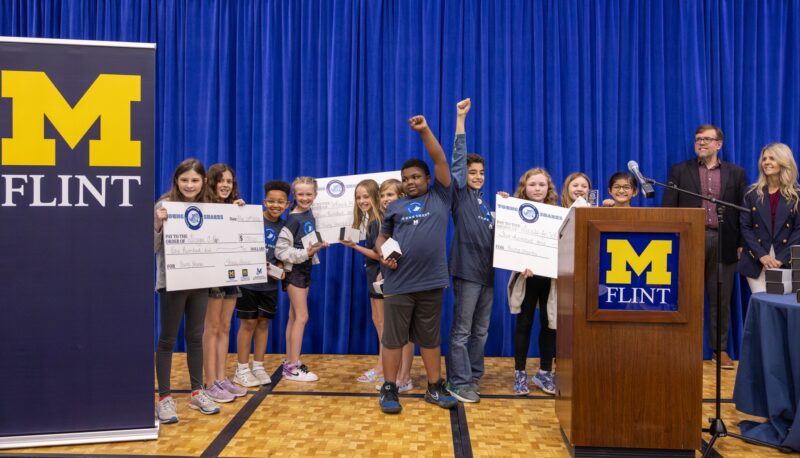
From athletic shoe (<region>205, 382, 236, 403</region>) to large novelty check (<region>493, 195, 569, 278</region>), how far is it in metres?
1.90

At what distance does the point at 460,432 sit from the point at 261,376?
5.39 feet

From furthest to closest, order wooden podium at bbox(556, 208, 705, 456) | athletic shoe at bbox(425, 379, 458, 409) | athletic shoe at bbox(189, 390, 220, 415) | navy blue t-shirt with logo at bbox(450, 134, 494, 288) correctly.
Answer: navy blue t-shirt with logo at bbox(450, 134, 494, 288) → athletic shoe at bbox(425, 379, 458, 409) → athletic shoe at bbox(189, 390, 220, 415) → wooden podium at bbox(556, 208, 705, 456)

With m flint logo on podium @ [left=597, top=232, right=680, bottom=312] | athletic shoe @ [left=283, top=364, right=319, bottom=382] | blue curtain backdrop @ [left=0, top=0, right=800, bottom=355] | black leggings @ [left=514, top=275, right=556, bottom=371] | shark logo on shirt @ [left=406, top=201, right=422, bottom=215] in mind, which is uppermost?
blue curtain backdrop @ [left=0, top=0, right=800, bottom=355]

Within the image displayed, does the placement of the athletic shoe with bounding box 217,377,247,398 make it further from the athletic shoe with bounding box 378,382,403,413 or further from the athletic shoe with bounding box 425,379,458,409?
the athletic shoe with bounding box 425,379,458,409

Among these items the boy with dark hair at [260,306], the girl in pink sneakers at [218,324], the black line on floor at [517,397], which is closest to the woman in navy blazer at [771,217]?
the black line on floor at [517,397]

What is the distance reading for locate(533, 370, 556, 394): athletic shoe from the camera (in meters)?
3.96

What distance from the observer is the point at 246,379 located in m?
Result: 4.07

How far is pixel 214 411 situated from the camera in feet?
11.2

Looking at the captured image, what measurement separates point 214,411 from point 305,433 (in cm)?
66

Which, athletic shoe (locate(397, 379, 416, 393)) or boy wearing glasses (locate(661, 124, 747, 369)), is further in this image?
boy wearing glasses (locate(661, 124, 747, 369))

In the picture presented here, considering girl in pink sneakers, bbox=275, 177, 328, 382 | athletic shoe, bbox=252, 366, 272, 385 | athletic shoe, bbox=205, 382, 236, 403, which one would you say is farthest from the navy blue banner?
girl in pink sneakers, bbox=275, 177, 328, 382

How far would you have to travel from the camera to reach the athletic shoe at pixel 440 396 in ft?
11.7

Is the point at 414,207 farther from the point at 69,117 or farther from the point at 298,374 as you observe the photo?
the point at 69,117

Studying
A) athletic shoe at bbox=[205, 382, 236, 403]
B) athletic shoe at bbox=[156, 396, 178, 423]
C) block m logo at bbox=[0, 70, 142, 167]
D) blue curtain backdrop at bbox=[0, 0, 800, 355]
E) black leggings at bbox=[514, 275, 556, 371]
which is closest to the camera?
block m logo at bbox=[0, 70, 142, 167]
